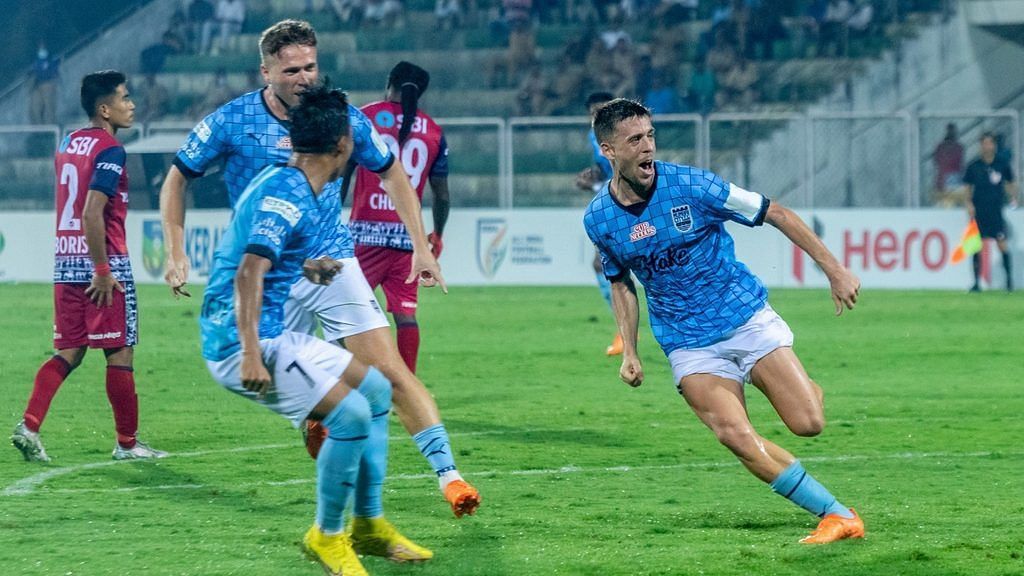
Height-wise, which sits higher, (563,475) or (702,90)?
(702,90)

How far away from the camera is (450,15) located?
1223 inches

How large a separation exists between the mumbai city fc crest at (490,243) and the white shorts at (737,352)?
54.3ft

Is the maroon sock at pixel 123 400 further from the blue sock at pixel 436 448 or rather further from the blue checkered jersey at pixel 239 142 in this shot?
the blue sock at pixel 436 448

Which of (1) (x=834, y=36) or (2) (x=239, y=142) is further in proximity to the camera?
(1) (x=834, y=36)

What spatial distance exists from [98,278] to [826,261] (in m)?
4.30

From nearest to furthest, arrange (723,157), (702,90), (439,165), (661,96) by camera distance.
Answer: (439,165) < (723,157) < (661,96) < (702,90)

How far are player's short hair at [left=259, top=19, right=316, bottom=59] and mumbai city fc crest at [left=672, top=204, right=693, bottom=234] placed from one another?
6.19 feet

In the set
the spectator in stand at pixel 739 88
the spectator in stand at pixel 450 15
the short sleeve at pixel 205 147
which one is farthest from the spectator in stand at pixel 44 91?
the short sleeve at pixel 205 147

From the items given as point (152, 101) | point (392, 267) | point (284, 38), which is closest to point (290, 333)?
point (284, 38)

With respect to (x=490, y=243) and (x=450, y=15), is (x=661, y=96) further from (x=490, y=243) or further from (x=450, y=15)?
(x=450, y=15)

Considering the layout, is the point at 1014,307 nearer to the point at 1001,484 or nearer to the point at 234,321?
the point at 1001,484

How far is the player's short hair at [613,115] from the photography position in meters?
7.09

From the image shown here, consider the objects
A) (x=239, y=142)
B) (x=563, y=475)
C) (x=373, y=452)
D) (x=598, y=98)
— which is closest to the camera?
(x=373, y=452)

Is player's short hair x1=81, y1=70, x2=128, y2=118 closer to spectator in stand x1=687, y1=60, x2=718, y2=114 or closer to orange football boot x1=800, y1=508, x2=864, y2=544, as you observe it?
orange football boot x1=800, y1=508, x2=864, y2=544
